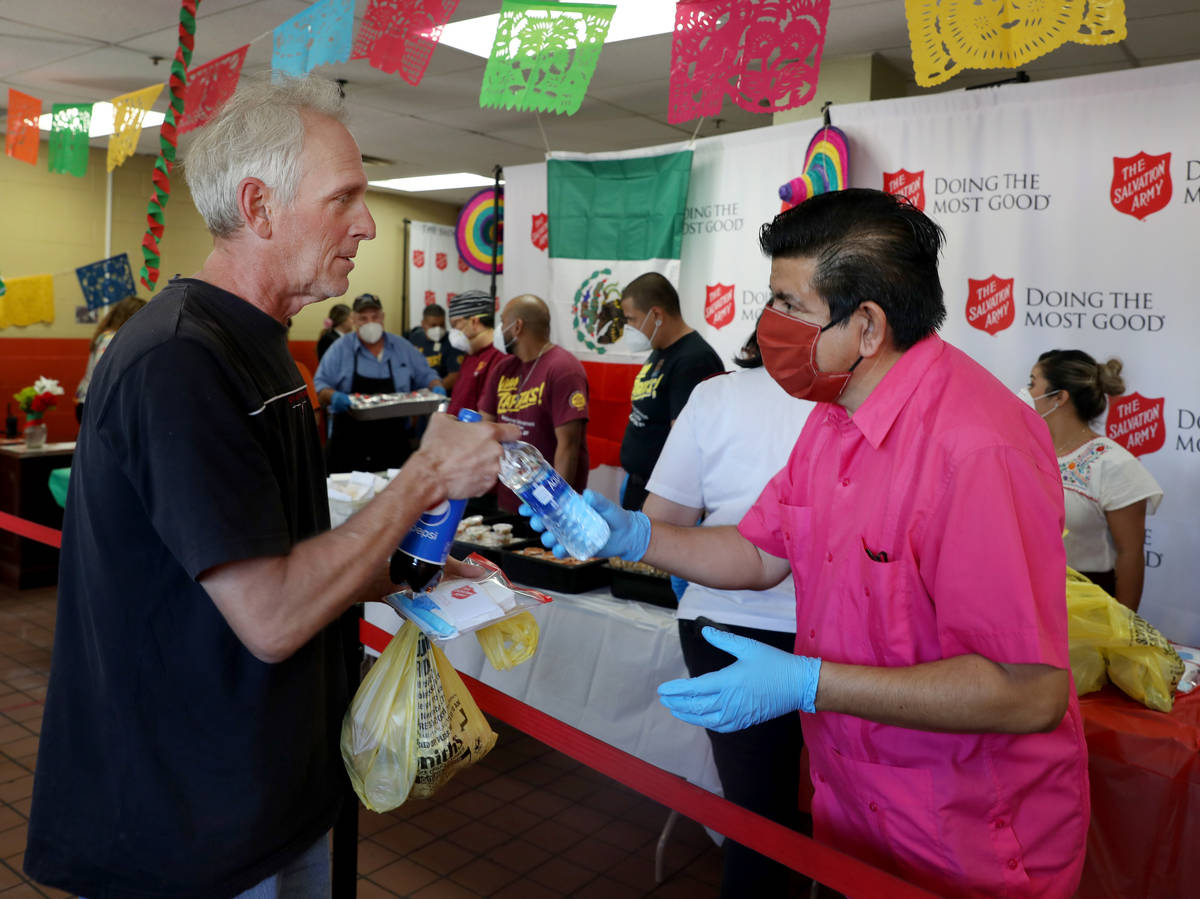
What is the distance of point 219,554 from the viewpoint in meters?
1.04

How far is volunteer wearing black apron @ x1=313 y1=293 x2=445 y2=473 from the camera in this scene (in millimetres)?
6246

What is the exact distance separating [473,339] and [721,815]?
14.6 feet

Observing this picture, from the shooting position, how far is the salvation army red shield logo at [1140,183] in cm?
359

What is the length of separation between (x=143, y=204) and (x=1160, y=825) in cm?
984

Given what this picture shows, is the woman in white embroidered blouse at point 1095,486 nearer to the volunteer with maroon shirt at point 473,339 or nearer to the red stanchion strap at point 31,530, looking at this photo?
the volunteer with maroon shirt at point 473,339

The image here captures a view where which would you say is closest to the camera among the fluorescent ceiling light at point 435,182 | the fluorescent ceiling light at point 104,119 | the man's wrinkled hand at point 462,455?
the man's wrinkled hand at point 462,455

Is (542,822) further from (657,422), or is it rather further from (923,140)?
(923,140)

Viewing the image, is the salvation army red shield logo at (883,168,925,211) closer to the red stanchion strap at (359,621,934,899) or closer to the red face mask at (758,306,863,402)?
the red face mask at (758,306,863,402)

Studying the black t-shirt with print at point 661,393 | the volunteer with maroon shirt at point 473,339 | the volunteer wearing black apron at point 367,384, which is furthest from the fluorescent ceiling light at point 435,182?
the black t-shirt with print at point 661,393

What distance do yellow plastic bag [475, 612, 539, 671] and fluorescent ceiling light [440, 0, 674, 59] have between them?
362cm

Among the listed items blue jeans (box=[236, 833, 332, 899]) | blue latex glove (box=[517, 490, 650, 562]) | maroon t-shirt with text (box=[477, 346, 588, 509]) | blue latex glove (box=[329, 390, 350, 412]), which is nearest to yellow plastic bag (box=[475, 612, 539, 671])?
blue latex glove (box=[517, 490, 650, 562])

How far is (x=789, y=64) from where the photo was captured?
2.93 m

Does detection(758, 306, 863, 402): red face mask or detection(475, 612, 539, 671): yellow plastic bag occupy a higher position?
detection(758, 306, 863, 402): red face mask

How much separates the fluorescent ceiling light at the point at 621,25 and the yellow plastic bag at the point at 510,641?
3.62 metres
